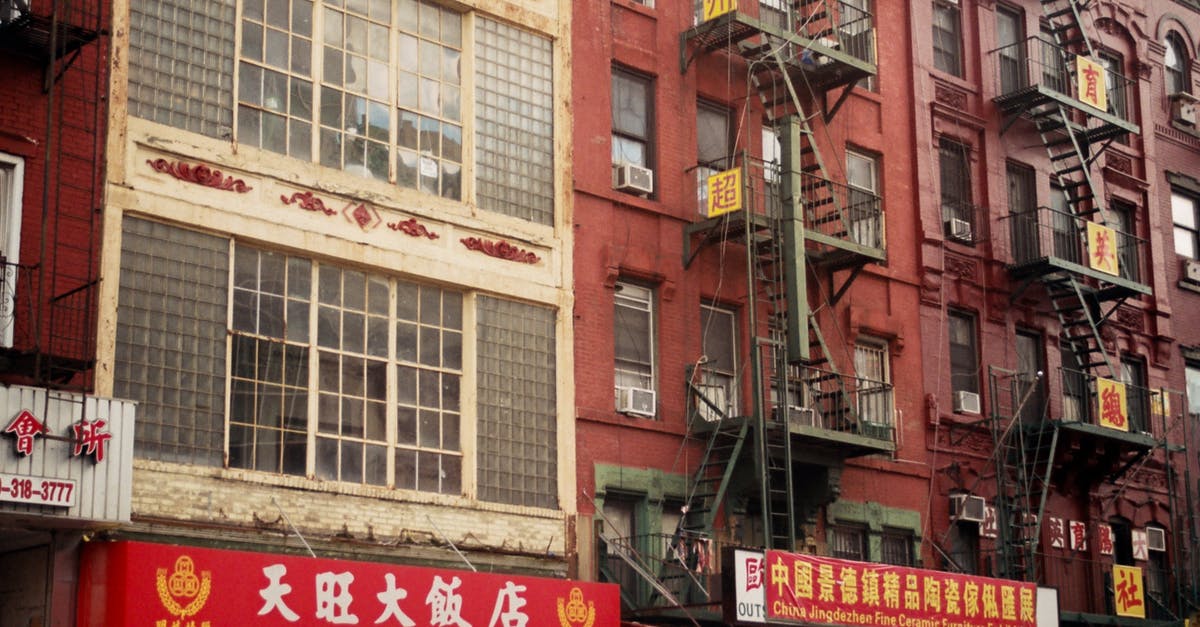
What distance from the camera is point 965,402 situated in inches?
1153

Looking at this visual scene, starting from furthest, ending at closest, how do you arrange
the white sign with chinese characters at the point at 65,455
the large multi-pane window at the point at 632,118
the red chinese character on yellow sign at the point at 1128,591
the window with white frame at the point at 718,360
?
1. the red chinese character on yellow sign at the point at 1128,591
2. the window with white frame at the point at 718,360
3. the large multi-pane window at the point at 632,118
4. the white sign with chinese characters at the point at 65,455

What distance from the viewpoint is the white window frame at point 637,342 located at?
24453mm

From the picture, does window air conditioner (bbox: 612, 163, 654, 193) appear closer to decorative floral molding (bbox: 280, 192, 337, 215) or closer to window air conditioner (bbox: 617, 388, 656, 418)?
window air conditioner (bbox: 617, 388, 656, 418)

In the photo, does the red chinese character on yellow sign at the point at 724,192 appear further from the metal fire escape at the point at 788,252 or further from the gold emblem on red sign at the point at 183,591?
the gold emblem on red sign at the point at 183,591

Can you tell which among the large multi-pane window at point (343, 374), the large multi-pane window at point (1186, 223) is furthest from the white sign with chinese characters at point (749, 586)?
the large multi-pane window at point (1186, 223)

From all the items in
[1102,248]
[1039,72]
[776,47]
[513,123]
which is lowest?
[513,123]

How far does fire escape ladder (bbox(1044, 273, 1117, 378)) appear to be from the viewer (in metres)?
31.0

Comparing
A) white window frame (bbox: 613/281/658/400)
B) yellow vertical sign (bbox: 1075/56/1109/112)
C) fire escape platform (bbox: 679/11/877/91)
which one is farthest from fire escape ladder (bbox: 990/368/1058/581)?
white window frame (bbox: 613/281/658/400)

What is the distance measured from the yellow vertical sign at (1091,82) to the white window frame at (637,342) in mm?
10866

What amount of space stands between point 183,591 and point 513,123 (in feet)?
28.6

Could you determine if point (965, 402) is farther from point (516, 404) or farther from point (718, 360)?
point (516, 404)

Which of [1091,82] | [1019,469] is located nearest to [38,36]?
[1019,469]

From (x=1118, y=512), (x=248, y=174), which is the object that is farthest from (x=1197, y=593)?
(x=248, y=174)

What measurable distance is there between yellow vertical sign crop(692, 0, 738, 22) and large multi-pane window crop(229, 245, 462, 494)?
6618mm
